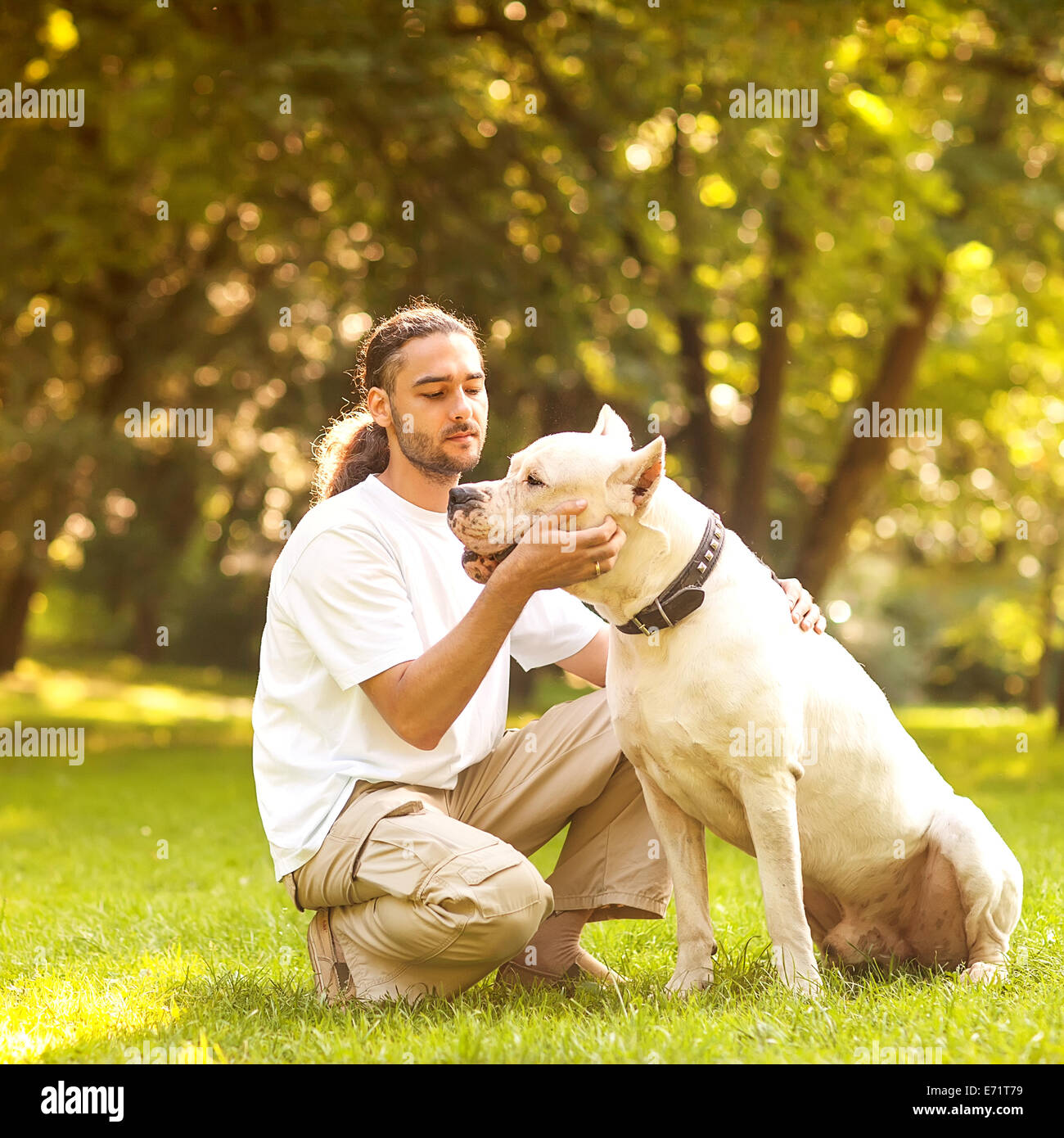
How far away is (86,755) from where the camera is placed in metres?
12.2

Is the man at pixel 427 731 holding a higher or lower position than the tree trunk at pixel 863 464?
lower

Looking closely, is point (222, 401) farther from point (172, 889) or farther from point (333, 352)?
point (172, 889)

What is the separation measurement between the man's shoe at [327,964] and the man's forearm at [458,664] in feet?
2.30

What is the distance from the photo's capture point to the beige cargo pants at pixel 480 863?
133 inches

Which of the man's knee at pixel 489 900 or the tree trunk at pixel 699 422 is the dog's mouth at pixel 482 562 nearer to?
the man's knee at pixel 489 900

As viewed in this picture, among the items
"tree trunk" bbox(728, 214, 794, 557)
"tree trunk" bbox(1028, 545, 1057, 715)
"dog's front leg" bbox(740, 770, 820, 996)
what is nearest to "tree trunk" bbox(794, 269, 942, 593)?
"tree trunk" bbox(728, 214, 794, 557)

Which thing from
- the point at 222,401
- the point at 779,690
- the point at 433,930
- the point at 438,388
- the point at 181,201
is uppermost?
the point at 181,201

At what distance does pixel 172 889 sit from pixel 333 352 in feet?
23.8

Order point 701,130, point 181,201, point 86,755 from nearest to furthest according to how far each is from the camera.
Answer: point 181,201, point 701,130, point 86,755

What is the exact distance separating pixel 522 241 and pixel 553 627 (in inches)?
264

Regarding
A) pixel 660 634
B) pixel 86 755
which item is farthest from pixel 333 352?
pixel 660 634

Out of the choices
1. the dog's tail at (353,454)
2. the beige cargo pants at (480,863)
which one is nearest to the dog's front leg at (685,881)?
the beige cargo pants at (480,863)

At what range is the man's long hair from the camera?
4.04 m

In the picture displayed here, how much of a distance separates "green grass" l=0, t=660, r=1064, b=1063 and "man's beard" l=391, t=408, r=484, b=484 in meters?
1.65
